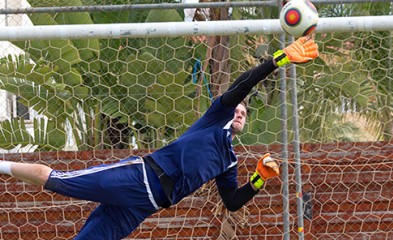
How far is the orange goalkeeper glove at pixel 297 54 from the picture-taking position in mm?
4297

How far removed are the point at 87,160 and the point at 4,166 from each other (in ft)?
5.01

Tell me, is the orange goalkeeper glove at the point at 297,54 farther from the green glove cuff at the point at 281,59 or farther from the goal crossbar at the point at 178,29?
the goal crossbar at the point at 178,29

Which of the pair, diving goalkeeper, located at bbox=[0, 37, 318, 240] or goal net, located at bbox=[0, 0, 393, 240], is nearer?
diving goalkeeper, located at bbox=[0, 37, 318, 240]

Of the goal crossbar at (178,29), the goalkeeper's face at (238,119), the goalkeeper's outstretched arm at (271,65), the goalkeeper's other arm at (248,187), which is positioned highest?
the goal crossbar at (178,29)

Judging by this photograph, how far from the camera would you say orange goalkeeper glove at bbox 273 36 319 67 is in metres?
4.30

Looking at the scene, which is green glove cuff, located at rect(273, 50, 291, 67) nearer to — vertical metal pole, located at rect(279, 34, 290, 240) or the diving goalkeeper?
the diving goalkeeper

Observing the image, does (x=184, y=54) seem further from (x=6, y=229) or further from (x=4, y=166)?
(x=4, y=166)

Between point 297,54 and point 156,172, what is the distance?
1.09 metres

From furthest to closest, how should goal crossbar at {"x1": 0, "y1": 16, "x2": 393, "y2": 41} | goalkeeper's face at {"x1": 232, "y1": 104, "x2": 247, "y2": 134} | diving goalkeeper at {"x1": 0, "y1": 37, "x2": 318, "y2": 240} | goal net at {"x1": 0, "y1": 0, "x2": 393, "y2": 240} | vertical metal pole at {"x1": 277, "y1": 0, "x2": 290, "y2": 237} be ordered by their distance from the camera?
goal net at {"x1": 0, "y1": 0, "x2": 393, "y2": 240}, vertical metal pole at {"x1": 277, "y1": 0, "x2": 290, "y2": 237}, goal crossbar at {"x1": 0, "y1": 16, "x2": 393, "y2": 41}, goalkeeper's face at {"x1": 232, "y1": 104, "x2": 247, "y2": 134}, diving goalkeeper at {"x1": 0, "y1": 37, "x2": 318, "y2": 240}

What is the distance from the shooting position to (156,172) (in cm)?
435

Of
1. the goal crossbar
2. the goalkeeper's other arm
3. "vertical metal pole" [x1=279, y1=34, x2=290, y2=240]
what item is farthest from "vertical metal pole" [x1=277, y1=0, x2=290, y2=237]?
the goalkeeper's other arm

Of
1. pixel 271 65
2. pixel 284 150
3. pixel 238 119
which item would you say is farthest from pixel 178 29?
pixel 284 150

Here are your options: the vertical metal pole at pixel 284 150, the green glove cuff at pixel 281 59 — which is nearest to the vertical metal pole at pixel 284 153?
the vertical metal pole at pixel 284 150

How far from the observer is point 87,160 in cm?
573
